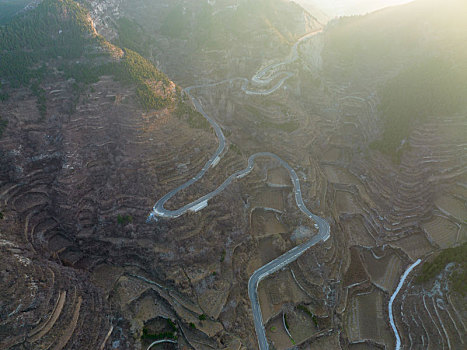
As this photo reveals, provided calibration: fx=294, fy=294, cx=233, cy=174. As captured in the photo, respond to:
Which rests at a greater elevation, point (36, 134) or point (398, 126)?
point (36, 134)

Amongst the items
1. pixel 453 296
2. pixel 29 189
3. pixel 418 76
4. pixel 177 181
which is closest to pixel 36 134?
pixel 29 189

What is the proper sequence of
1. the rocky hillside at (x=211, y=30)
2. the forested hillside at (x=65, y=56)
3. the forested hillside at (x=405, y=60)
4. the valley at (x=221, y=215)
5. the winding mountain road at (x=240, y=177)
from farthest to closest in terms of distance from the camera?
1. the rocky hillside at (x=211, y=30)
2. the forested hillside at (x=405, y=60)
3. the forested hillside at (x=65, y=56)
4. the winding mountain road at (x=240, y=177)
5. the valley at (x=221, y=215)

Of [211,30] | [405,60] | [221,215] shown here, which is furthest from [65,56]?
[405,60]

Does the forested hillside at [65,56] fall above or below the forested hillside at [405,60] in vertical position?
above

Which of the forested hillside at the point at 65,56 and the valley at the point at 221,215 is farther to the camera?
the forested hillside at the point at 65,56

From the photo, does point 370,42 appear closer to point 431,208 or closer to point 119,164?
point 431,208

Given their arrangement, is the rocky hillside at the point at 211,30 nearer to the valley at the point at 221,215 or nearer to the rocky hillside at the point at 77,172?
the valley at the point at 221,215

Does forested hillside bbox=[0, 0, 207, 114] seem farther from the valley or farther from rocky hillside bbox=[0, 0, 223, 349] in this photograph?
the valley

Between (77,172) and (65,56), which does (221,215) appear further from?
(65,56)

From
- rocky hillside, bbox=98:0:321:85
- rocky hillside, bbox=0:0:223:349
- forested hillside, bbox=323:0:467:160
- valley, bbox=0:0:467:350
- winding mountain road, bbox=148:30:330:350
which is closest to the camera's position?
rocky hillside, bbox=0:0:223:349

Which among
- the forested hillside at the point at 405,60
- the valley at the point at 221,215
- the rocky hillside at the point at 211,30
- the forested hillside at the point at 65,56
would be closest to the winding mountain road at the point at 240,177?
the valley at the point at 221,215

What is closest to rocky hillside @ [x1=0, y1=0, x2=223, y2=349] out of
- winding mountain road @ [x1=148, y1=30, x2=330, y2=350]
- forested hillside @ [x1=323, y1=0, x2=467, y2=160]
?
winding mountain road @ [x1=148, y1=30, x2=330, y2=350]
